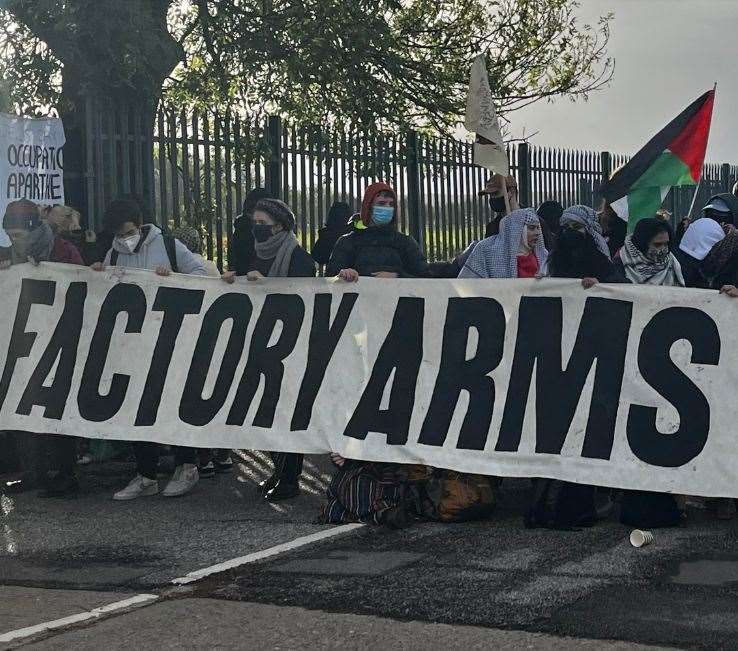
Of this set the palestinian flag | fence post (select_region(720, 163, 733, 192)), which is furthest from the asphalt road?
fence post (select_region(720, 163, 733, 192))

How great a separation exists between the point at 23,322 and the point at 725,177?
68.3ft

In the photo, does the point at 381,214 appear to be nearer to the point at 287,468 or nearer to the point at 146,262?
the point at 146,262

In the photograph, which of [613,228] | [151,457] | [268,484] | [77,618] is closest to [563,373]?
[268,484]

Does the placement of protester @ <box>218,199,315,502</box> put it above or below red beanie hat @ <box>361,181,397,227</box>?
below

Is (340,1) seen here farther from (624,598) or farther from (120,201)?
(624,598)

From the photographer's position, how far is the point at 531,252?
8844 millimetres

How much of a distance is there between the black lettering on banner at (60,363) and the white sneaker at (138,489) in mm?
632

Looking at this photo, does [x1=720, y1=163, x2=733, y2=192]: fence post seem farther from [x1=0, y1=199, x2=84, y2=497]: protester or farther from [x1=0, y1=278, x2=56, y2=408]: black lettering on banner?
[x1=0, y1=278, x2=56, y2=408]: black lettering on banner

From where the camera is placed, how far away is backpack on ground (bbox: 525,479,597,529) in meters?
7.72

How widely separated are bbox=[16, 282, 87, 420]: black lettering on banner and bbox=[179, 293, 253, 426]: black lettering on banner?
0.87 metres

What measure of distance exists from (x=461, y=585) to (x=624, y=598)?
75cm

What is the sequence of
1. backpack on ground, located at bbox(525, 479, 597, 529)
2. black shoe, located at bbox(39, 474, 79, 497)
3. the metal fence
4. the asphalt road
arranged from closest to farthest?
the asphalt road < backpack on ground, located at bbox(525, 479, 597, 529) < black shoe, located at bbox(39, 474, 79, 497) < the metal fence

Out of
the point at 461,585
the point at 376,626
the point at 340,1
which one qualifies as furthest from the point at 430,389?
the point at 340,1

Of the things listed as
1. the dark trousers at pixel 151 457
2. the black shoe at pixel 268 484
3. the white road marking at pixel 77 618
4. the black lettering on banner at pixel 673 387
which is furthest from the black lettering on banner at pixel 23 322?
the black lettering on banner at pixel 673 387
